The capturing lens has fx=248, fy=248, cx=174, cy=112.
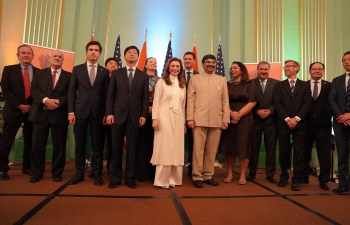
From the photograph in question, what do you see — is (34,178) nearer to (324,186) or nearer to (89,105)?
(89,105)

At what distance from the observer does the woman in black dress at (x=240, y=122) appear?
125 inches

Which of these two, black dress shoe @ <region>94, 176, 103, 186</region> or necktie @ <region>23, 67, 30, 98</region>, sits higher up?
necktie @ <region>23, 67, 30, 98</region>

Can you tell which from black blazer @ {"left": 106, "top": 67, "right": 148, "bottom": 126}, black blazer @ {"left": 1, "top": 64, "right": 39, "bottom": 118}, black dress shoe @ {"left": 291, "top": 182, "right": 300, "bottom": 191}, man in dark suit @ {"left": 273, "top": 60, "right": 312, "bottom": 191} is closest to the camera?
black blazer @ {"left": 106, "top": 67, "right": 148, "bottom": 126}

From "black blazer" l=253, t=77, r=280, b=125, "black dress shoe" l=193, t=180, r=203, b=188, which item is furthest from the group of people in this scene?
"black blazer" l=253, t=77, r=280, b=125

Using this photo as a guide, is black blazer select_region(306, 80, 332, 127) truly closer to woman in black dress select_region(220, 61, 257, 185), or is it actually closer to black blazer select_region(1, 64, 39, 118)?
woman in black dress select_region(220, 61, 257, 185)

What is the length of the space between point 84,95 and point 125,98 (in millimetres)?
490

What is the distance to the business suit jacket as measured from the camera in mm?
3010

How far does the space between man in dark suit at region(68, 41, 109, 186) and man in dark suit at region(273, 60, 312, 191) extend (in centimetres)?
222

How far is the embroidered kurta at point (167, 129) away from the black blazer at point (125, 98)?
165 millimetres

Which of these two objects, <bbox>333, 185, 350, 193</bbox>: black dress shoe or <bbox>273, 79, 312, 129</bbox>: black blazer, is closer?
<bbox>333, 185, 350, 193</bbox>: black dress shoe

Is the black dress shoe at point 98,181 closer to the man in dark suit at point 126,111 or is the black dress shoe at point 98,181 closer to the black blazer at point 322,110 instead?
the man in dark suit at point 126,111

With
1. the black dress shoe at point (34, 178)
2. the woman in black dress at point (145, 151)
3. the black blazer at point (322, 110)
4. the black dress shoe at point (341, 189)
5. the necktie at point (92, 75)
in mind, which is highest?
the necktie at point (92, 75)

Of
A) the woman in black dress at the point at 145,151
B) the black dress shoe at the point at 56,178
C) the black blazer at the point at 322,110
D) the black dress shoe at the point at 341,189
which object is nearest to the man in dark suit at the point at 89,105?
the black dress shoe at the point at 56,178

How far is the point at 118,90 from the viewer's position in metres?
2.84
